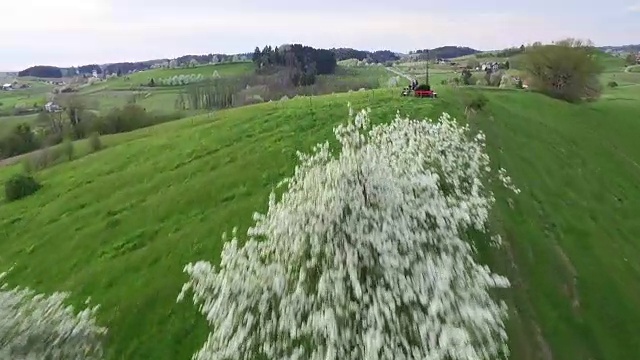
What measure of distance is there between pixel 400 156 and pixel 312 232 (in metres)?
9.87

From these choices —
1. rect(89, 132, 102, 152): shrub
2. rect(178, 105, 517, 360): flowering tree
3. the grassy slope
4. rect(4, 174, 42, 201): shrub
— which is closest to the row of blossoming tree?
rect(178, 105, 517, 360): flowering tree

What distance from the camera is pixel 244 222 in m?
33.8

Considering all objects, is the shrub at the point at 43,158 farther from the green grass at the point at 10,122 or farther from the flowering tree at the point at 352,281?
the flowering tree at the point at 352,281

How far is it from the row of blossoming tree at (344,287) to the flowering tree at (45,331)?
56mm

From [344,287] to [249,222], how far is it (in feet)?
47.2

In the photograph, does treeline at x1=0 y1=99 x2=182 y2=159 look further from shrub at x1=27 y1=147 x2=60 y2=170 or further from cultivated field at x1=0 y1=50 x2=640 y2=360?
cultivated field at x1=0 y1=50 x2=640 y2=360

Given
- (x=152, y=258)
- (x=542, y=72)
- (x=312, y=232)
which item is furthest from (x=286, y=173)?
(x=542, y=72)

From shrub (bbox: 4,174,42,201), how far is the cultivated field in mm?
1493

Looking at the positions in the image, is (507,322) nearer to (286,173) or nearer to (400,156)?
(400,156)

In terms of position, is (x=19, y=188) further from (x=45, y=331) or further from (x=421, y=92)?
(x=421, y=92)

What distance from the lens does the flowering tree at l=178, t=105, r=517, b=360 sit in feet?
62.4

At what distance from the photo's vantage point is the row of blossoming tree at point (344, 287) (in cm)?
1911

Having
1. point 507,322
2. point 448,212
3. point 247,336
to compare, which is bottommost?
point 507,322

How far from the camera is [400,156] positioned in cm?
2958
